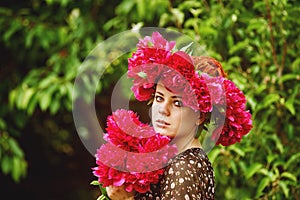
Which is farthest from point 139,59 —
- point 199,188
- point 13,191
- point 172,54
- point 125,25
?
point 13,191

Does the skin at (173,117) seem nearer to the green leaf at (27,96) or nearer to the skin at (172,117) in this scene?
the skin at (172,117)

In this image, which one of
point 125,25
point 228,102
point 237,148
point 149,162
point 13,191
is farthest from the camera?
point 13,191

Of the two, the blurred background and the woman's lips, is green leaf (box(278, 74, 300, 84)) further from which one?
the woman's lips

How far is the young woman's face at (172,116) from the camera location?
1.42m

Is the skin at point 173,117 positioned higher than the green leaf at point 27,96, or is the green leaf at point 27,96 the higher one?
the green leaf at point 27,96

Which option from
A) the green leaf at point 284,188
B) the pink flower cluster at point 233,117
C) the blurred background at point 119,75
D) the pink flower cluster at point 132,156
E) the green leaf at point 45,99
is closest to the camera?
the pink flower cluster at point 132,156

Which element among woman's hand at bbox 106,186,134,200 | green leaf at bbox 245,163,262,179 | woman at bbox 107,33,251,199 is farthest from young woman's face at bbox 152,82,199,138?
green leaf at bbox 245,163,262,179

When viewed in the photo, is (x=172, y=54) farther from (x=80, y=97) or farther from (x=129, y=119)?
(x=80, y=97)

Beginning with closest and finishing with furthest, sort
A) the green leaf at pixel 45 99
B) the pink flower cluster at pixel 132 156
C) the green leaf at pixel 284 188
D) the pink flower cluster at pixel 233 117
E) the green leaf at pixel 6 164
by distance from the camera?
1. the pink flower cluster at pixel 132 156
2. the pink flower cluster at pixel 233 117
3. the green leaf at pixel 284 188
4. the green leaf at pixel 45 99
5. the green leaf at pixel 6 164

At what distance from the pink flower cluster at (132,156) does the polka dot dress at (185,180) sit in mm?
22

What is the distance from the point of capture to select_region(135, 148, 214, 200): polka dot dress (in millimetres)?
1346

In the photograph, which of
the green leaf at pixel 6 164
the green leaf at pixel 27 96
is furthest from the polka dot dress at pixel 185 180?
the green leaf at pixel 6 164

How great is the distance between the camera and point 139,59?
56.2 inches

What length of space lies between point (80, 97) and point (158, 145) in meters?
1.80
